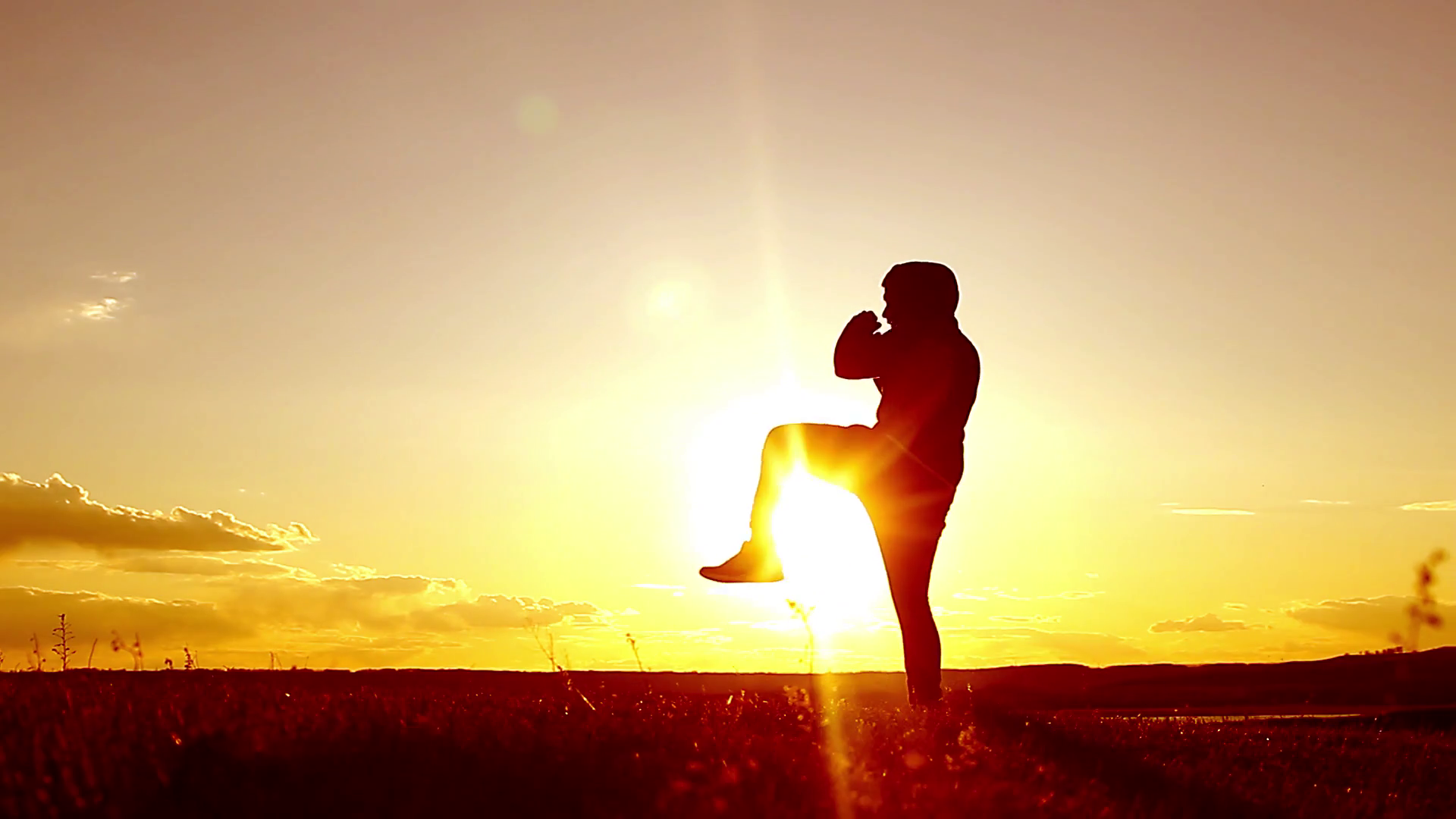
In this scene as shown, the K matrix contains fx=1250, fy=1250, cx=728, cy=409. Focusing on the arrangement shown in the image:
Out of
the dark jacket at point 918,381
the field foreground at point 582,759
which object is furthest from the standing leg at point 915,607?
the field foreground at point 582,759

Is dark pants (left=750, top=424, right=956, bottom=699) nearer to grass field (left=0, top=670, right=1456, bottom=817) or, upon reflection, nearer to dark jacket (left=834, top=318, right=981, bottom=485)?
dark jacket (left=834, top=318, right=981, bottom=485)

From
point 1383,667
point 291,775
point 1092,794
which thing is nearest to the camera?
point 291,775

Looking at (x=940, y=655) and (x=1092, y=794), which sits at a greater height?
(x=940, y=655)

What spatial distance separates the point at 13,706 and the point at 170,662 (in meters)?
3.56

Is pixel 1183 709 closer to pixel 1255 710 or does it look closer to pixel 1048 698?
pixel 1255 710

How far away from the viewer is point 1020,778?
286 inches

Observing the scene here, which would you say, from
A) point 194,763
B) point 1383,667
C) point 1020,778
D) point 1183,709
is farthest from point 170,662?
point 1383,667

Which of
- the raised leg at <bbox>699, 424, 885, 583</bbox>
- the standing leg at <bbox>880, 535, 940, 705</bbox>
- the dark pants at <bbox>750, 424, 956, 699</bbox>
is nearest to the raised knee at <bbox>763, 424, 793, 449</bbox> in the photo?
the raised leg at <bbox>699, 424, 885, 583</bbox>

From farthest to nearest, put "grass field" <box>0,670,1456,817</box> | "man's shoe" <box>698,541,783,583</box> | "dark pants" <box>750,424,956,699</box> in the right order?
"dark pants" <box>750,424,956,699</box> → "man's shoe" <box>698,541,783,583</box> → "grass field" <box>0,670,1456,817</box>

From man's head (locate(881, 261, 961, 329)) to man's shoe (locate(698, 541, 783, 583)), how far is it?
2781 millimetres

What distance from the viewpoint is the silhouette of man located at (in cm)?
1188

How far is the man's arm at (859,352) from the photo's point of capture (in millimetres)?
12000

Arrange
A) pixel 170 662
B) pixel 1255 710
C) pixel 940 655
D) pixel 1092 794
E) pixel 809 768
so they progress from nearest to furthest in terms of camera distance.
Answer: pixel 809 768 < pixel 1092 794 < pixel 170 662 < pixel 940 655 < pixel 1255 710

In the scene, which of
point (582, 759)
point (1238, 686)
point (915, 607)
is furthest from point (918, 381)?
point (1238, 686)
